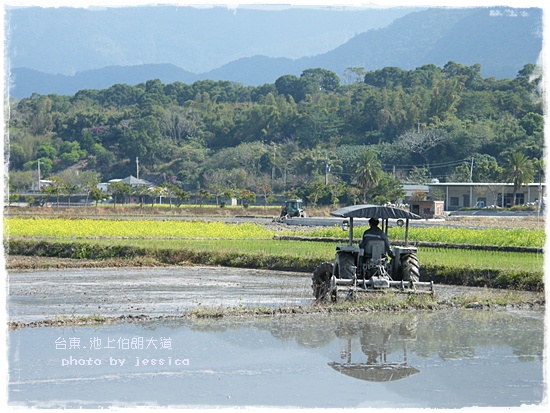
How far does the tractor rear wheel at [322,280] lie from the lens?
1481cm

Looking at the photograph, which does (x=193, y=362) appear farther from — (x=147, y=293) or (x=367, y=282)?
(x=147, y=293)

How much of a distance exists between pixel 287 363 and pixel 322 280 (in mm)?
5277

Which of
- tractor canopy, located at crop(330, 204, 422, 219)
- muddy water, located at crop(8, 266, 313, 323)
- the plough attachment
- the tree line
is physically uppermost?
the tree line

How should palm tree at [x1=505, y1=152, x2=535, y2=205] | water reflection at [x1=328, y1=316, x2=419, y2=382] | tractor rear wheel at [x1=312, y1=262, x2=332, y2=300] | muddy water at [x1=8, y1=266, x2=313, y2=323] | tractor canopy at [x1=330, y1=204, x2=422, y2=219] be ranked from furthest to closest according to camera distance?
palm tree at [x1=505, y1=152, x2=535, y2=205], tractor rear wheel at [x1=312, y1=262, x2=332, y2=300], muddy water at [x1=8, y1=266, x2=313, y2=323], tractor canopy at [x1=330, y1=204, x2=422, y2=219], water reflection at [x1=328, y1=316, x2=419, y2=382]

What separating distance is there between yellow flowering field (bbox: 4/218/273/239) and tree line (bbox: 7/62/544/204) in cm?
3398

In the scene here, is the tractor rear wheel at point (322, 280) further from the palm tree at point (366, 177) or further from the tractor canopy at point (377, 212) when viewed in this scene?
the palm tree at point (366, 177)

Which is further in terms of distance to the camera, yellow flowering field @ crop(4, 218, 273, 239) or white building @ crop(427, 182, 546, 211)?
white building @ crop(427, 182, 546, 211)

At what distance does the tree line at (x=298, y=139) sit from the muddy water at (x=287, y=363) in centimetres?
5692

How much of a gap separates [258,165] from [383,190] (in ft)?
100

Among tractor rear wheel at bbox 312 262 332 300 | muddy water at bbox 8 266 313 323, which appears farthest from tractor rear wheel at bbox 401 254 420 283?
muddy water at bbox 8 266 313 323

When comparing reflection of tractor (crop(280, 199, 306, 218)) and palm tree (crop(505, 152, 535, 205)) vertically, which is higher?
palm tree (crop(505, 152, 535, 205))

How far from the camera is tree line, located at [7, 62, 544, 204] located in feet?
290

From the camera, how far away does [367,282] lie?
14.0 meters

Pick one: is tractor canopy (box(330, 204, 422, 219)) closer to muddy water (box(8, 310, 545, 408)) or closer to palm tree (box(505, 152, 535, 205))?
muddy water (box(8, 310, 545, 408))
